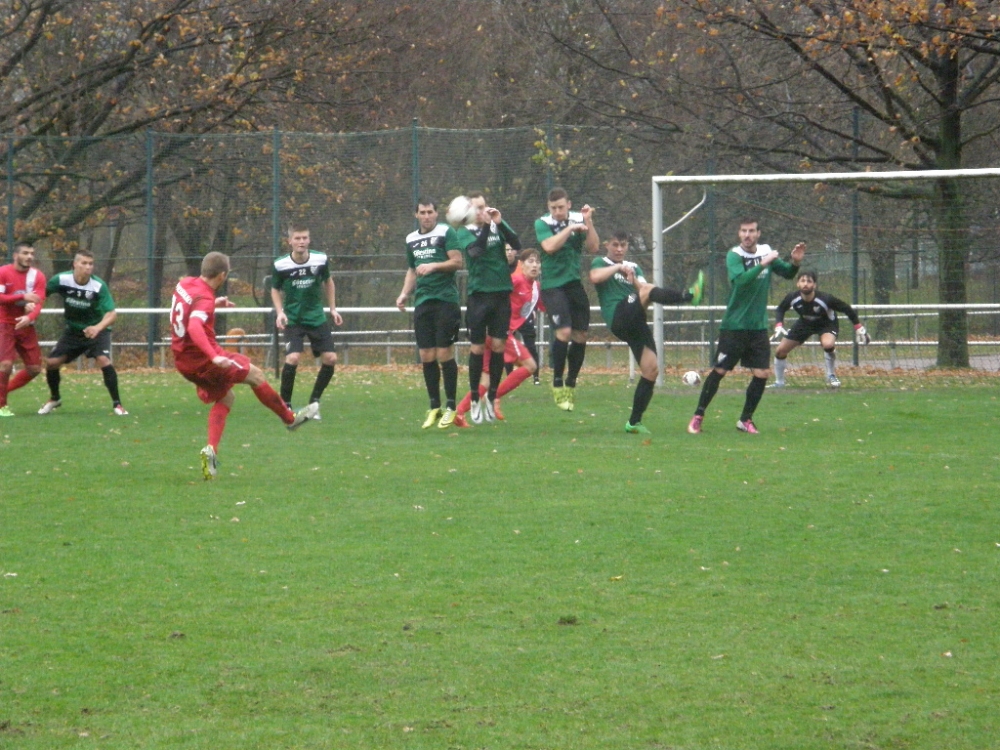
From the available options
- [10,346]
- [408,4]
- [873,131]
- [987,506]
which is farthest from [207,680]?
[408,4]

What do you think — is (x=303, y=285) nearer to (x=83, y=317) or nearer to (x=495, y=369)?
(x=495, y=369)

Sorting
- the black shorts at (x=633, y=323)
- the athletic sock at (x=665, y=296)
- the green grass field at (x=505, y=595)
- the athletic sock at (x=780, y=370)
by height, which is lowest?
the green grass field at (x=505, y=595)

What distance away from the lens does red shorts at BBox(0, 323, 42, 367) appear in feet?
45.8

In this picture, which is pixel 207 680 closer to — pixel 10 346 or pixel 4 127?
pixel 10 346

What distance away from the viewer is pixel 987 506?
7.93m

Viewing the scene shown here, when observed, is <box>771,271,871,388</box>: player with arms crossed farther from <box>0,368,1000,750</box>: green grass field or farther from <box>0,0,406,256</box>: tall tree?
<box>0,0,406,256</box>: tall tree

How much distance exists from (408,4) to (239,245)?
7672mm

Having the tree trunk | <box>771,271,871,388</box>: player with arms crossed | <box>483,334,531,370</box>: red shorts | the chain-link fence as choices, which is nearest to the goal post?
Answer: the tree trunk

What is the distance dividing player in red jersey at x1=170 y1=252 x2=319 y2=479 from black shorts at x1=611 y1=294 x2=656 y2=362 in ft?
11.3

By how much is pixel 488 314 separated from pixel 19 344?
17.1 feet

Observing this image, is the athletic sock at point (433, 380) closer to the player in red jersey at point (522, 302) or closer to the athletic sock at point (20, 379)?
the player in red jersey at point (522, 302)

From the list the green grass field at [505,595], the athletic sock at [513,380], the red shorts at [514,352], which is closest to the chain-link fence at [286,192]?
Answer: the red shorts at [514,352]

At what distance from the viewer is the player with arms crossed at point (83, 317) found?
14.1m

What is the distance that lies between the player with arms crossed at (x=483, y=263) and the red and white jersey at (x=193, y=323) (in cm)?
325
